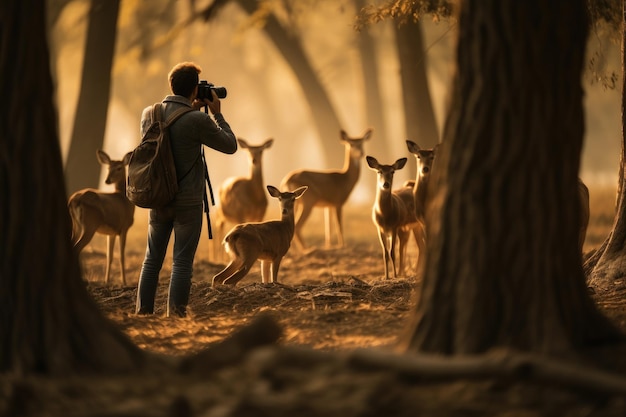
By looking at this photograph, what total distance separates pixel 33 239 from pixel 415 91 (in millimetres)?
14790

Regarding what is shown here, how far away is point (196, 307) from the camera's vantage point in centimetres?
991

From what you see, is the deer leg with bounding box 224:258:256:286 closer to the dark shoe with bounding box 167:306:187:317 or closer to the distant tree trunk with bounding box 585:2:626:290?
the dark shoe with bounding box 167:306:187:317

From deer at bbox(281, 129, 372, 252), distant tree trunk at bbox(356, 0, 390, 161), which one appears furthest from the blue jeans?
distant tree trunk at bbox(356, 0, 390, 161)

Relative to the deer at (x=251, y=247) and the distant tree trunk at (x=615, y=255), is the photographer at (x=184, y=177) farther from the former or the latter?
the distant tree trunk at (x=615, y=255)

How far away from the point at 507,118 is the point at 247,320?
11.7ft

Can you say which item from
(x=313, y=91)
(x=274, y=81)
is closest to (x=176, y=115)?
(x=313, y=91)

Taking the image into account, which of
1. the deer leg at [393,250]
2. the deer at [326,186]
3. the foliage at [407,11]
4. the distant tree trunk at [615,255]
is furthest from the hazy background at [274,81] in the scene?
the distant tree trunk at [615,255]

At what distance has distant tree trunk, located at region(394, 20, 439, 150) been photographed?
2008 centimetres

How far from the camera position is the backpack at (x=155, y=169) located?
8.88 meters

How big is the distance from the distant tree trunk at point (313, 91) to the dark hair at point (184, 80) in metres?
17.7

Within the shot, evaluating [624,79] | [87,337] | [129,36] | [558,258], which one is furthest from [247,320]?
[129,36]

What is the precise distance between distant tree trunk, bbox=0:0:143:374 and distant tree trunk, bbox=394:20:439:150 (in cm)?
1373

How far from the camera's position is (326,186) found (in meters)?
18.3

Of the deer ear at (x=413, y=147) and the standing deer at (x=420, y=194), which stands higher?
the deer ear at (x=413, y=147)
